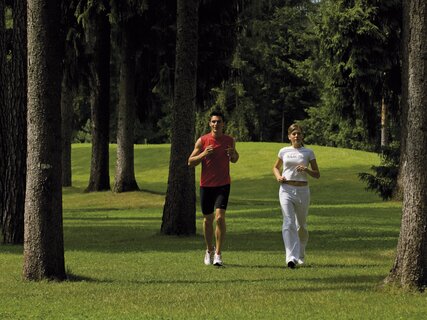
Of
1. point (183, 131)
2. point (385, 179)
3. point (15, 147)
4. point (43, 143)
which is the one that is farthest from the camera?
point (385, 179)

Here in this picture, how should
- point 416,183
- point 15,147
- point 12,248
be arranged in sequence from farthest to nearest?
point 15,147 < point 12,248 < point 416,183

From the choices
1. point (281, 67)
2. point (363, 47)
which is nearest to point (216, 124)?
point (363, 47)

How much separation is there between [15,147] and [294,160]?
6.56 metres

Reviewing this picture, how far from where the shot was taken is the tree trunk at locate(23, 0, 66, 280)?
36.3ft

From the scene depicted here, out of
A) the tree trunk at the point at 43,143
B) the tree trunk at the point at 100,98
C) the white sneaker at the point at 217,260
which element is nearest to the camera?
the tree trunk at the point at 43,143

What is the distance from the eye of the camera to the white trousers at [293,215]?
42.1 ft

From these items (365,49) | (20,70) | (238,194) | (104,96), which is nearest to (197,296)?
(20,70)

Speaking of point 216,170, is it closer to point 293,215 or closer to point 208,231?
point 208,231

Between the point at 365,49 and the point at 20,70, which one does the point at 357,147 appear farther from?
the point at 20,70

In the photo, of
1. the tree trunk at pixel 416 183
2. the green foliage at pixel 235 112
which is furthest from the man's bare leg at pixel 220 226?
the green foliage at pixel 235 112

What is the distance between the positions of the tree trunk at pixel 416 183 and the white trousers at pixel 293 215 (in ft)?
9.97

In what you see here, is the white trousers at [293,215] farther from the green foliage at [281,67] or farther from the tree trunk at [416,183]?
the green foliage at [281,67]

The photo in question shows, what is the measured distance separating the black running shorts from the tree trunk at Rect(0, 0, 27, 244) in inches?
207

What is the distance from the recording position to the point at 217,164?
13203mm
